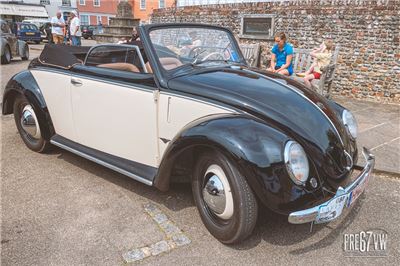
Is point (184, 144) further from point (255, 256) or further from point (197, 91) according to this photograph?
point (255, 256)

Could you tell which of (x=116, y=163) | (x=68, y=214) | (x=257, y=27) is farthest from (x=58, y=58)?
(x=257, y=27)

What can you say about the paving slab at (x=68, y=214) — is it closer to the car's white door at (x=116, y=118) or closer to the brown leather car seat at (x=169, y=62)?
the car's white door at (x=116, y=118)

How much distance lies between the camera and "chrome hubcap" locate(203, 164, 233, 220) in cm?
249

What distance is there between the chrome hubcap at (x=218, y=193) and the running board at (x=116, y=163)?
57cm

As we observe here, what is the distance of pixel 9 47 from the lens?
42.0 ft

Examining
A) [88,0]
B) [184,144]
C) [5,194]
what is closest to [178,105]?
[184,144]

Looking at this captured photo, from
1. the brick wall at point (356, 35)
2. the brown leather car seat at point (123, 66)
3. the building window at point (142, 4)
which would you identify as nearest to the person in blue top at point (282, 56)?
the brick wall at point (356, 35)

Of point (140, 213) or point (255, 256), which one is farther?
point (140, 213)

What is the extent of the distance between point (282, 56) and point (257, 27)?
110 inches

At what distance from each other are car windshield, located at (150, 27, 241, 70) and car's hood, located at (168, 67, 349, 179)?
0.29 meters

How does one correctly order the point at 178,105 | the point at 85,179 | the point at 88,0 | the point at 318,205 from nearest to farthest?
the point at 318,205 → the point at 178,105 → the point at 85,179 → the point at 88,0

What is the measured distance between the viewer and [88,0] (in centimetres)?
4903

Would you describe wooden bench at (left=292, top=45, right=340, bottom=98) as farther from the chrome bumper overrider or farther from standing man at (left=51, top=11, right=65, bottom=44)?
standing man at (left=51, top=11, right=65, bottom=44)

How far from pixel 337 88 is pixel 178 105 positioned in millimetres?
6499
